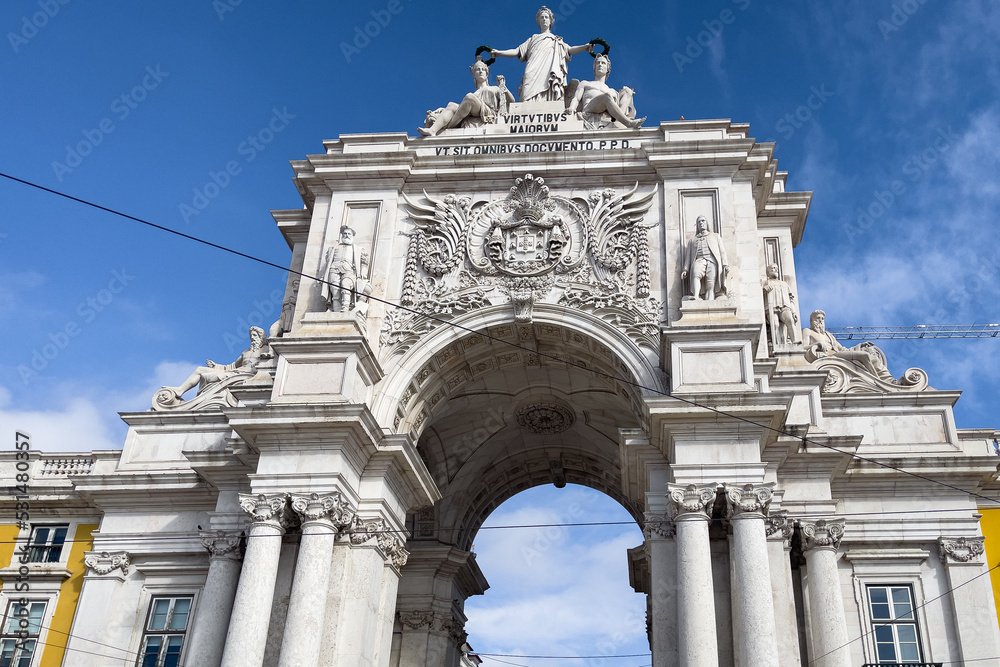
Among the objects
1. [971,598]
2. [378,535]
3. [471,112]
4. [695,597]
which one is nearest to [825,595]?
[971,598]

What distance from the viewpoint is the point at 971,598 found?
62.5 feet

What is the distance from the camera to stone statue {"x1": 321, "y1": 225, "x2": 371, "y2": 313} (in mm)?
21281

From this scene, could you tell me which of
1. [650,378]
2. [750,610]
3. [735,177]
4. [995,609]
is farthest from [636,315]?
[995,609]

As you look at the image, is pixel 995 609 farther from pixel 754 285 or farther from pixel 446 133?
pixel 446 133

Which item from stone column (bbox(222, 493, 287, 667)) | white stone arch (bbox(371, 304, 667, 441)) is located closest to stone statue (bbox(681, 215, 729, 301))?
white stone arch (bbox(371, 304, 667, 441))

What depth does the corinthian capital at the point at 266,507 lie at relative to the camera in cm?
1827

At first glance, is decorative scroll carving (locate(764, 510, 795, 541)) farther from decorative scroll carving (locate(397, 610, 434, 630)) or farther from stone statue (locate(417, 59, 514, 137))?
stone statue (locate(417, 59, 514, 137))

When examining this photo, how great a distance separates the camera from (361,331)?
811 inches

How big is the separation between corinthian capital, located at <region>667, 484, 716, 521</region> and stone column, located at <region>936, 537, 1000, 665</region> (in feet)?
18.4

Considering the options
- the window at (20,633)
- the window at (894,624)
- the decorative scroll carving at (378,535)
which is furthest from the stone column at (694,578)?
the window at (20,633)

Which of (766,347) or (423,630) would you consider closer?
(766,347)

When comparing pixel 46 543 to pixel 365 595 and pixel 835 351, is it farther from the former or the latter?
pixel 835 351

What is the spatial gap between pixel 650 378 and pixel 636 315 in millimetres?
1620

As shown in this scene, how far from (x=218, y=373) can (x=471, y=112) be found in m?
9.35
